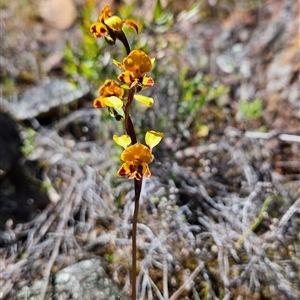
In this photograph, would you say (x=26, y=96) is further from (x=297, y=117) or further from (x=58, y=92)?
(x=297, y=117)

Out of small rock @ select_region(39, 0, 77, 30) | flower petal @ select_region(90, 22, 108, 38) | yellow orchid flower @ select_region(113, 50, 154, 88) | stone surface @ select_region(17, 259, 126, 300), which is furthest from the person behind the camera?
small rock @ select_region(39, 0, 77, 30)

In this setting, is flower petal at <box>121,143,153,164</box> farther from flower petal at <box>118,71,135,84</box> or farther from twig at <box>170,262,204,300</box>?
twig at <box>170,262,204,300</box>

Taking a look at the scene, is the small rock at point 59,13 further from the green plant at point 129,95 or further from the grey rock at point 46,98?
the green plant at point 129,95

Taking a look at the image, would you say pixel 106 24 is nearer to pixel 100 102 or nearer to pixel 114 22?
pixel 114 22

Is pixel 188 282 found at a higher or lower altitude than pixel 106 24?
lower

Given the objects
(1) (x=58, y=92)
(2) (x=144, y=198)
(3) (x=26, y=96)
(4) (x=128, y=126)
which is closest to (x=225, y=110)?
(2) (x=144, y=198)

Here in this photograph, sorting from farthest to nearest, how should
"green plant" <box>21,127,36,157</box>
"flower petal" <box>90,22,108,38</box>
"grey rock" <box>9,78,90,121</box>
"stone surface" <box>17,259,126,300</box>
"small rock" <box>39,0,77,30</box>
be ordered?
"small rock" <box>39,0,77,30</box>, "grey rock" <box>9,78,90,121</box>, "green plant" <box>21,127,36,157</box>, "stone surface" <box>17,259,126,300</box>, "flower petal" <box>90,22,108,38</box>

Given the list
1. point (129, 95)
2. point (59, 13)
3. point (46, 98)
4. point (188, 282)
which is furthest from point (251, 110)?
point (59, 13)

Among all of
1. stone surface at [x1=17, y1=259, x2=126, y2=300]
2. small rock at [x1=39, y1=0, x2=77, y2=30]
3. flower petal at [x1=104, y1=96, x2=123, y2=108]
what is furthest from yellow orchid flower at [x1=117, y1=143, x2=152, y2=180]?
small rock at [x1=39, y1=0, x2=77, y2=30]

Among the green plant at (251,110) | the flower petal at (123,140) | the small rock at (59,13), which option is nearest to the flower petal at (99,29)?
the flower petal at (123,140)
